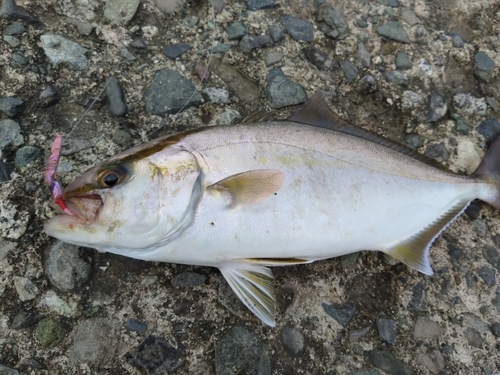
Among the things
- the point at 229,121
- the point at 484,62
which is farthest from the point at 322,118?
the point at 484,62

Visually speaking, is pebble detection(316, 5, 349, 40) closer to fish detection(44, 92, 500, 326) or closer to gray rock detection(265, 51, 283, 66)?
gray rock detection(265, 51, 283, 66)

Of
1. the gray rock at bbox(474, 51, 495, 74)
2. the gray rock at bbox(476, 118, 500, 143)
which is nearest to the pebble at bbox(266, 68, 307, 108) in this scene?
the gray rock at bbox(476, 118, 500, 143)

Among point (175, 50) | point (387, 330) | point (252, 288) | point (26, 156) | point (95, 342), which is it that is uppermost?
point (175, 50)

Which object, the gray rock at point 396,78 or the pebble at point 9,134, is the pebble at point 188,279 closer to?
the pebble at point 9,134

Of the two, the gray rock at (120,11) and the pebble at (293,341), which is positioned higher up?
the gray rock at (120,11)

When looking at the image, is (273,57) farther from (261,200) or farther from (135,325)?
(135,325)

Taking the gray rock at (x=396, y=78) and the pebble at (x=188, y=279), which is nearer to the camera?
the pebble at (x=188, y=279)

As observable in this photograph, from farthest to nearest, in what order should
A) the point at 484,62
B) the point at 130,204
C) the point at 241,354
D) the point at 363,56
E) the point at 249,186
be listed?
1. the point at 484,62
2. the point at 363,56
3. the point at 241,354
4. the point at 249,186
5. the point at 130,204

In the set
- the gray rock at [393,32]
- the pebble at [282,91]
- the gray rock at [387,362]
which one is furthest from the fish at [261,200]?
the gray rock at [393,32]
